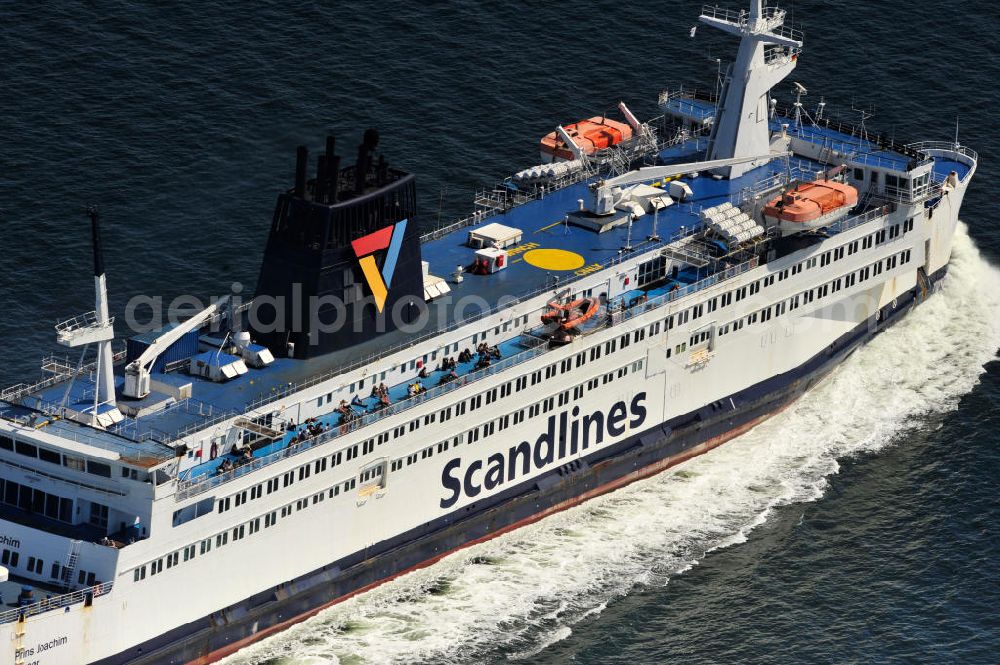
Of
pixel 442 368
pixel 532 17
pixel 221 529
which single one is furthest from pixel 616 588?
pixel 532 17

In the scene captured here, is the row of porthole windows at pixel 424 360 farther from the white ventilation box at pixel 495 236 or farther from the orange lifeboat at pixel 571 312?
the white ventilation box at pixel 495 236

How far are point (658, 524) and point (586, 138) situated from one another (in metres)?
21.0

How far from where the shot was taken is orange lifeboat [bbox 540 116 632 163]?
328 ft

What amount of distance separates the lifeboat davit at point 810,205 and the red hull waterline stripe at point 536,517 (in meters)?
9.42

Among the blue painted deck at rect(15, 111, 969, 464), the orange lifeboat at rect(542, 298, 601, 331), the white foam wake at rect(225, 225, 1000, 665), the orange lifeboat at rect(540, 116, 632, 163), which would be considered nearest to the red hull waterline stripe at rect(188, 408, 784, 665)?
the white foam wake at rect(225, 225, 1000, 665)

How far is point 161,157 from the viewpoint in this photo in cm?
10938

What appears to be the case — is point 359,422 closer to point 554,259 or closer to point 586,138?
point 554,259

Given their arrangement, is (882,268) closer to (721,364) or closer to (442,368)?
(721,364)

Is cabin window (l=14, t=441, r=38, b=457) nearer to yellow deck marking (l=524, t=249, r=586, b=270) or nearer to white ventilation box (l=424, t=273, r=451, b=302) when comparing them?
white ventilation box (l=424, t=273, r=451, b=302)

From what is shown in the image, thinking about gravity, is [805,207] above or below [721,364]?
above

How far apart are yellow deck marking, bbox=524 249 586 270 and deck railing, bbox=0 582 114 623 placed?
27093mm

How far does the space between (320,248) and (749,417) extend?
24829mm

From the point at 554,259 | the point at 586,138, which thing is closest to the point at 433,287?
the point at 554,259

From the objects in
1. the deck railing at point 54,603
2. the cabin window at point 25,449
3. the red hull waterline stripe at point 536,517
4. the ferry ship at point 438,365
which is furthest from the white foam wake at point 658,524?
the cabin window at point 25,449
